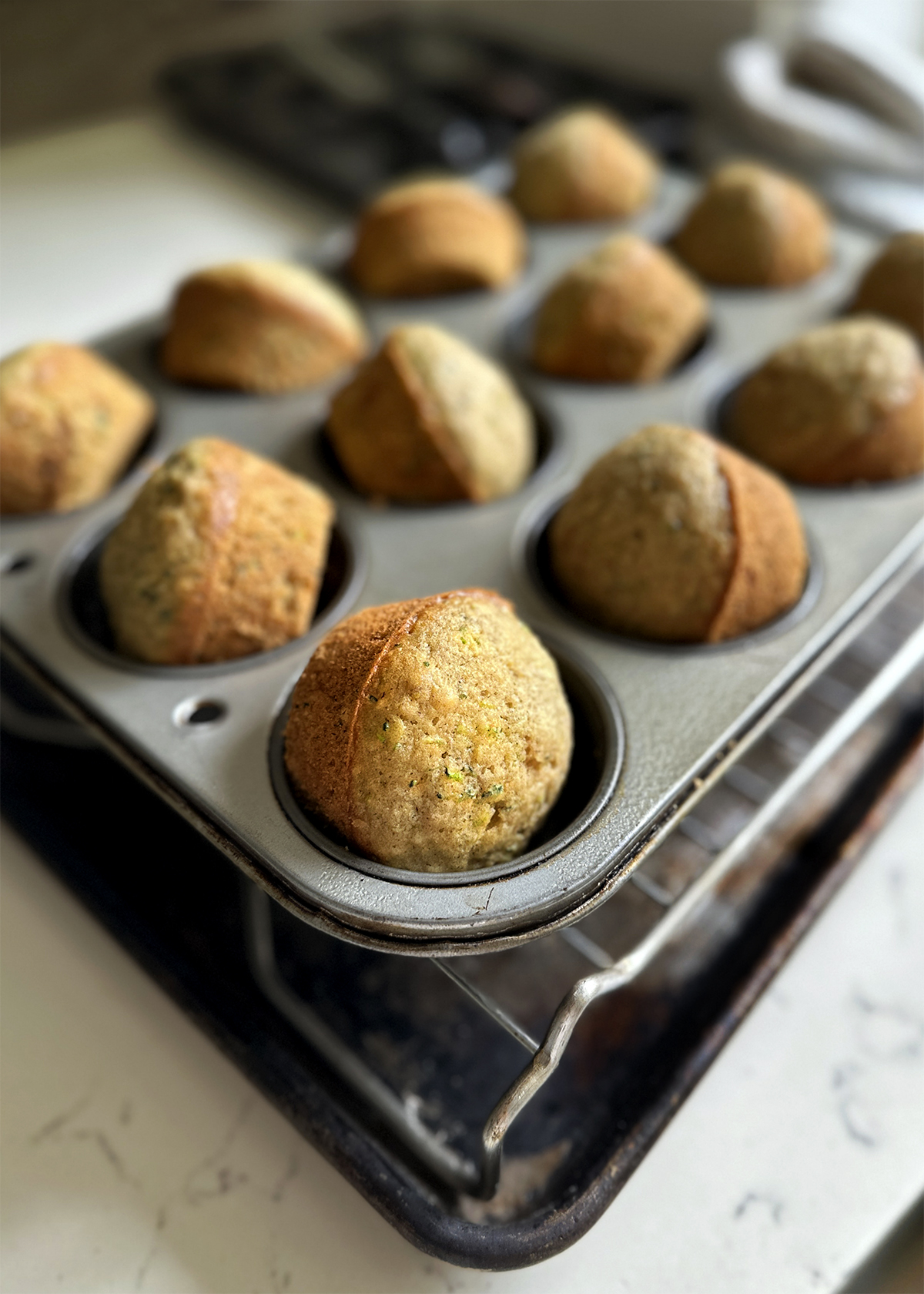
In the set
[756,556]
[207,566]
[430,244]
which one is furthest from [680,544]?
[430,244]

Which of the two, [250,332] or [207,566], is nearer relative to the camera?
[207,566]

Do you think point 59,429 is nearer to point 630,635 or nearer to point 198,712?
point 198,712

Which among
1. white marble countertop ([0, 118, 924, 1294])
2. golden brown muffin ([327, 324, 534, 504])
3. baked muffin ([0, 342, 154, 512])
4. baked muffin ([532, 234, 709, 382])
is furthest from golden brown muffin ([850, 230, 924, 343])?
baked muffin ([0, 342, 154, 512])

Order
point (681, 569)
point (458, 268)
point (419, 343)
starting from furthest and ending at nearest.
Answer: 1. point (458, 268)
2. point (419, 343)
3. point (681, 569)

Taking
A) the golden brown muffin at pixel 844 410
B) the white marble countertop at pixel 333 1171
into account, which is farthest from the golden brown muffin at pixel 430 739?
the golden brown muffin at pixel 844 410

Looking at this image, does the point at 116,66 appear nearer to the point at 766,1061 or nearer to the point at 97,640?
the point at 97,640

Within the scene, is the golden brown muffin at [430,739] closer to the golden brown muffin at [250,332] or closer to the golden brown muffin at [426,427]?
the golden brown muffin at [426,427]

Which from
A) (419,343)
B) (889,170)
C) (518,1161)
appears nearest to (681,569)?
(419,343)
